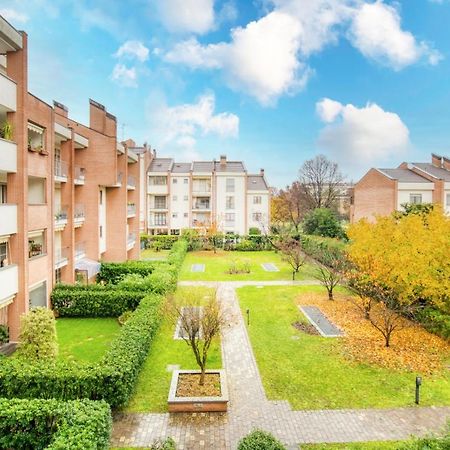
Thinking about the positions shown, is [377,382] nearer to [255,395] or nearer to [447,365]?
[447,365]

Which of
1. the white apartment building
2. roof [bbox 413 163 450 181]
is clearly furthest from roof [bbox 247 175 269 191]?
roof [bbox 413 163 450 181]

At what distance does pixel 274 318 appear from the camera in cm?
2181

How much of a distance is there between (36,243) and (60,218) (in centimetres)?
365

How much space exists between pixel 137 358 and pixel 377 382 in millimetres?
8947

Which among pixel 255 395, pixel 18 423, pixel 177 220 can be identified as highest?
pixel 177 220

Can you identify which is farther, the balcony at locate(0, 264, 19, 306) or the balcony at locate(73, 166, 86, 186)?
the balcony at locate(73, 166, 86, 186)

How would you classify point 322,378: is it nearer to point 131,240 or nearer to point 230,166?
point 131,240

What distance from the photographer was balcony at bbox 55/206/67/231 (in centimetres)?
2322

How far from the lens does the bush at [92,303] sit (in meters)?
21.9

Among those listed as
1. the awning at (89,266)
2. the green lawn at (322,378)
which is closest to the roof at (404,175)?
the green lawn at (322,378)

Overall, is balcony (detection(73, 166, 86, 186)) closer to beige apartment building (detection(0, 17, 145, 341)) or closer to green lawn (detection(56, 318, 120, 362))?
beige apartment building (detection(0, 17, 145, 341))

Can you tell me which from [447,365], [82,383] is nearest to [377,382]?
[447,365]

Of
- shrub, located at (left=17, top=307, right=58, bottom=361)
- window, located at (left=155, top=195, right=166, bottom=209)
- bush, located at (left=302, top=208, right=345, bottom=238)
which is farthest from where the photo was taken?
window, located at (left=155, top=195, right=166, bottom=209)

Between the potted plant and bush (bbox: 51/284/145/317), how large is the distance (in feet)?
24.0
